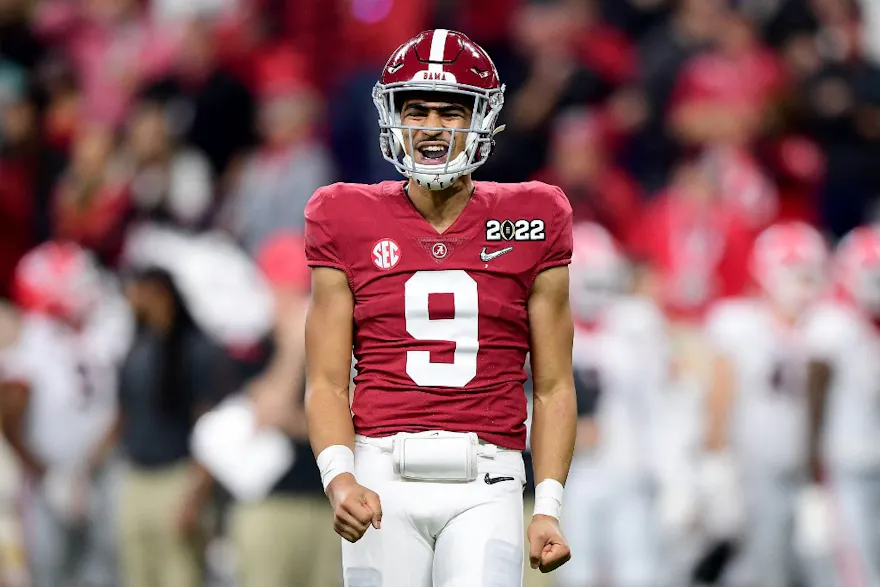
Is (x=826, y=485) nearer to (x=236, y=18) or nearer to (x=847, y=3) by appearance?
(x=847, y=3)

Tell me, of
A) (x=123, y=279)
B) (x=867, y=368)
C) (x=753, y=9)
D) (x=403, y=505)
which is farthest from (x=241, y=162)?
(x=403, y=505)

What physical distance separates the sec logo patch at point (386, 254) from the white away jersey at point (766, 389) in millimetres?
4933

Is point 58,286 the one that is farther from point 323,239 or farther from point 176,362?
point 323,239

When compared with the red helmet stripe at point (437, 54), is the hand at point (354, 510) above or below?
below

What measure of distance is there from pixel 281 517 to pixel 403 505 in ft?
12.1

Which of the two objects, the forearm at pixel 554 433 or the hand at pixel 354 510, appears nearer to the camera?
the hand at pixel 354 510

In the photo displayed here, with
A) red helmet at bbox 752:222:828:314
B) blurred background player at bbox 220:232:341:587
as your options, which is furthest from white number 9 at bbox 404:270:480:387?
red helmet at bbox 752:222:828:314

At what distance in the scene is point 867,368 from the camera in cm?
819

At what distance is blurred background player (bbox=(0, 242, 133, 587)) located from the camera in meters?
9.27

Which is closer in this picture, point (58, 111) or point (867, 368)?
point (867, 368)

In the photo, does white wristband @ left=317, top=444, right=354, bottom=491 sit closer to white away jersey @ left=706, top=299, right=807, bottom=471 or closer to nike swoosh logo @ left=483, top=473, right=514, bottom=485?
nike swoosh logo @ left=483, top=473, right=514, bottom=485

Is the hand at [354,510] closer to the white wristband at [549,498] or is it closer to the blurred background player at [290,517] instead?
the white wristband at [549,498]

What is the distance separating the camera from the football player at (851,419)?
26.7ft

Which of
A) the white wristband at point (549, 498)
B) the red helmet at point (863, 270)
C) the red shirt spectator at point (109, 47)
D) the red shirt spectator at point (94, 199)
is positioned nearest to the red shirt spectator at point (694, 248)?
the red helmet at point (863, 270)
